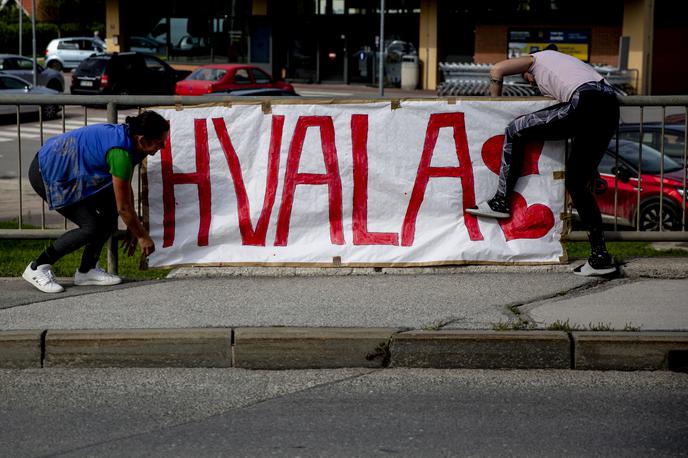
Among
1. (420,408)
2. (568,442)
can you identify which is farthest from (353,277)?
(568,442)

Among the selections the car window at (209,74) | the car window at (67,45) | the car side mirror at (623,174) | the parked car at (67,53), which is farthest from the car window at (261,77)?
the car side mirror at (623,174)

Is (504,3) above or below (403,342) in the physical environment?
above

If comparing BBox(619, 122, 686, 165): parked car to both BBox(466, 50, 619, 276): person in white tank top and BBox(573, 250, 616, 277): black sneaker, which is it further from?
BBox(573, 250, 616, 277): black sneaker

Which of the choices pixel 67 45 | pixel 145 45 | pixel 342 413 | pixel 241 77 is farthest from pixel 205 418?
pixel 67 45

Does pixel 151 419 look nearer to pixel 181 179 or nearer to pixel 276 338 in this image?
pixel 276 338

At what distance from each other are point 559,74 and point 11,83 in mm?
25482

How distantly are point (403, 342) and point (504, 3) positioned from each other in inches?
1524

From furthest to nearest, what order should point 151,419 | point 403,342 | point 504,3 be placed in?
1. point 504,3
2. point 403,342
3. point 151,419

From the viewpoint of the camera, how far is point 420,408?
18.2 ft

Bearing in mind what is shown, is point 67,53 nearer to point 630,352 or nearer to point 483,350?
point 483,350

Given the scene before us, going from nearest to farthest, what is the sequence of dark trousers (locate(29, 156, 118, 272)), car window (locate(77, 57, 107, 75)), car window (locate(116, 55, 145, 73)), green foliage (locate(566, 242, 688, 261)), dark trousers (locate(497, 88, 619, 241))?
1. dark trousers (locate(29, 156, 118, 272))
2. dark trousers (locate(497, 88, 619, 241))
3. green foliage (locate(566, 242, 688, 261))
4. car window (locate(116, 55, 145, 73))
5. car window (locate(77, 57, 107, 75))

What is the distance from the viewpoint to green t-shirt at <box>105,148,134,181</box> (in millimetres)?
7387

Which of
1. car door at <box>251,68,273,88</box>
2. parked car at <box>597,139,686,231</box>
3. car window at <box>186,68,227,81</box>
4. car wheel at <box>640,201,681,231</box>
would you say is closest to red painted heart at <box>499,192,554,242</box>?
parked car at <box>597,139,686,231</box>

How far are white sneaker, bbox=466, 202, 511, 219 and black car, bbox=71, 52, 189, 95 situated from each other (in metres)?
27.1
